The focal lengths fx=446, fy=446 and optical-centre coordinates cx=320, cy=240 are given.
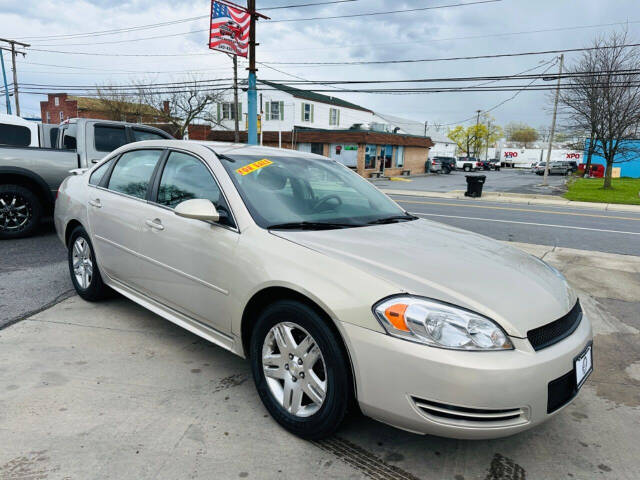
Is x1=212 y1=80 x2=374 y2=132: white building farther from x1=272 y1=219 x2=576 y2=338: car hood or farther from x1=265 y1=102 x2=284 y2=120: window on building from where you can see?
x1=272 y1=219 x2=576 y2=338: car hood

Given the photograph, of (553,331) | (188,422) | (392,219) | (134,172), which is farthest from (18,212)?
(553,331)

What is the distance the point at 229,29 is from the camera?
16.7 meters

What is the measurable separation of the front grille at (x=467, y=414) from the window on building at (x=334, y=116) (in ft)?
143

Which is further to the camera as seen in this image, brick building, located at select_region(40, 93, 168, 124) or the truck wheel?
brick building, located at select_region(40, 93, 168, 124)

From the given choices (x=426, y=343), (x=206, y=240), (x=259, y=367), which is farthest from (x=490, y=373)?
(x=206, y=240)

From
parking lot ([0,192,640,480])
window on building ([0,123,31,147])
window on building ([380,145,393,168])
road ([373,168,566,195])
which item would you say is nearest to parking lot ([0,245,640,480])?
parking lot ([0,192,640,480])

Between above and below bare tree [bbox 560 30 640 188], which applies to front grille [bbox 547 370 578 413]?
below

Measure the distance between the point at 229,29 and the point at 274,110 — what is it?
22845 mm

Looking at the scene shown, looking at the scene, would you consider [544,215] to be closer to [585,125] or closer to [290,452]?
[290,452]

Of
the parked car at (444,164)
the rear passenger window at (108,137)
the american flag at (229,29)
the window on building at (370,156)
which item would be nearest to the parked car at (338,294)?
the rear passenger window at (108,137)

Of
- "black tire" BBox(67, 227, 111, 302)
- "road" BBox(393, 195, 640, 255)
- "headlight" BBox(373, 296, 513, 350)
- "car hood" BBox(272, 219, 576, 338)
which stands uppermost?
"car hood" BBox(272, 219, 576, 338)

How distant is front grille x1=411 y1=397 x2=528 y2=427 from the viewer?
1.91 meters

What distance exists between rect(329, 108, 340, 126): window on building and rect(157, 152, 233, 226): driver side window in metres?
42.0

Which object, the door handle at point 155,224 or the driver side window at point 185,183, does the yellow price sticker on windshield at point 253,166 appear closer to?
the driver side window at point 185,183
